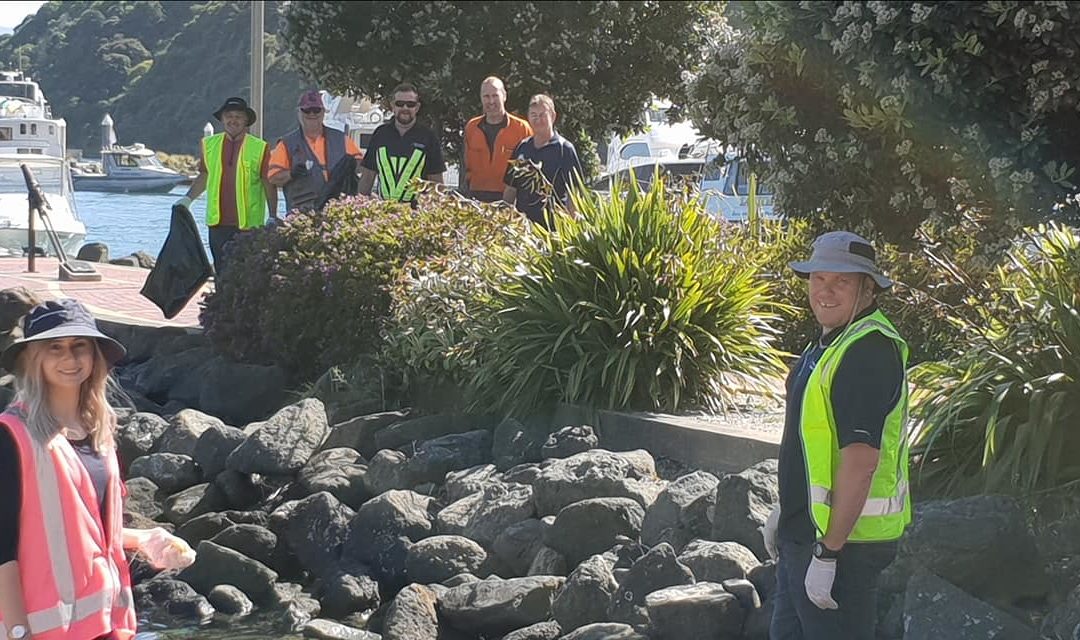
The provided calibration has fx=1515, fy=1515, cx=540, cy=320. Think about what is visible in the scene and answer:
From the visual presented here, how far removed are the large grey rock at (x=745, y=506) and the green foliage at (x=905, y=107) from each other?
1.21m

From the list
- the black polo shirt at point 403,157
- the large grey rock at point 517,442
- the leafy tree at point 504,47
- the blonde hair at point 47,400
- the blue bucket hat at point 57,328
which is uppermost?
the leafy tree at point 504,47

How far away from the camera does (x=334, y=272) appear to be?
10.3m

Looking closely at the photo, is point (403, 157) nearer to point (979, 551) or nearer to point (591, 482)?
point (591, 482)

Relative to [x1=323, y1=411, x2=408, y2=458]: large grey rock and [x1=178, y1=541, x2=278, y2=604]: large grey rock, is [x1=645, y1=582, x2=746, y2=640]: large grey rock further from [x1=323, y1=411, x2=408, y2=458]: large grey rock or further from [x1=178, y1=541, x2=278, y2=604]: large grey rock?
[x1=323, y1=411, x2=408, y2=458]: large grey rock

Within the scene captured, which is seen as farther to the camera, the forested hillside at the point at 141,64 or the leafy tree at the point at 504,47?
the forested hillside at the point at 141,64

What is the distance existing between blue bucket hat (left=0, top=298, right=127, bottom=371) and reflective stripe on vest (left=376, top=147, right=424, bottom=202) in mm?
7508

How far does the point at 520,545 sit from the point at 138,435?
374cm

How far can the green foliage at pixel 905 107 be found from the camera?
5.42 metres

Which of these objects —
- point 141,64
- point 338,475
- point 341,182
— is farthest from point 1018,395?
point 141,64

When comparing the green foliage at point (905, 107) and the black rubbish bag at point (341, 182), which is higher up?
the green foliage at point (905, 107)

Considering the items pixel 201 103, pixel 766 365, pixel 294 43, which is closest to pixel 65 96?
pixel 201 103

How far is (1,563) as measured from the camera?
352 centimetres

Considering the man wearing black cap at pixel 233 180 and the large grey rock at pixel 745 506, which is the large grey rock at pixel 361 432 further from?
the large grey rock at pixel 745 506

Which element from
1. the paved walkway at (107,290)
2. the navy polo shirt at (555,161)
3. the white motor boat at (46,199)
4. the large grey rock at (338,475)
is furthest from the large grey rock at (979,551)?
the white motor boat at (46,199)
